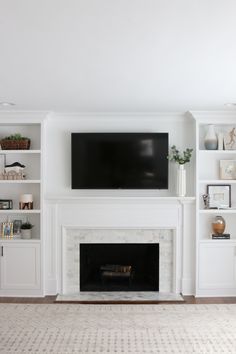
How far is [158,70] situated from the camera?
324 cm

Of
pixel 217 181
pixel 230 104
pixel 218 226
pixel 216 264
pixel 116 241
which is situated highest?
pixel 230 104

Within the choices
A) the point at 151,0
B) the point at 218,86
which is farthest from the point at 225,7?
the point at 218,86

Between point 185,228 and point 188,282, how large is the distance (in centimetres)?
71

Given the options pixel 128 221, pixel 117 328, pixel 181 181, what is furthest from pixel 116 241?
pixel 117 328

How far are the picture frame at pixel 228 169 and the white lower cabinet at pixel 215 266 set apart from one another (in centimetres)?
86

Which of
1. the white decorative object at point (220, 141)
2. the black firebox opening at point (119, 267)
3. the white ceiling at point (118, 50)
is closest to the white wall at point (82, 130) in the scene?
the white decorative object at point (220, 141)

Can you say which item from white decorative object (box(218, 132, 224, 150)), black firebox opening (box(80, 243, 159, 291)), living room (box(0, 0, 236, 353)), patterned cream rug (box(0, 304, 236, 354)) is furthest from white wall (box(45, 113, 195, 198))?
patterned cream rug (box(0, 304, 236, 354))

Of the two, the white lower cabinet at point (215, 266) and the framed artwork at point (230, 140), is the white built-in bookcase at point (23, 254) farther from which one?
the framed artwork at point (230, 140)

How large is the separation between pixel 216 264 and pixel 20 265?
2.56m

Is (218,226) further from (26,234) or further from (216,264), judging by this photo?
(26,234)

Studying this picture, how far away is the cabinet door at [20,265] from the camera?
5418mm

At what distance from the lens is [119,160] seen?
546cm

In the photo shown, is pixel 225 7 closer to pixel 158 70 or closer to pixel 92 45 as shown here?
pixel 92 45

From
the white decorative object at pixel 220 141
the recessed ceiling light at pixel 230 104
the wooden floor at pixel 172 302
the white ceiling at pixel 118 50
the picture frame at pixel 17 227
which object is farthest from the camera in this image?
the picture frame at pixel 17 227
